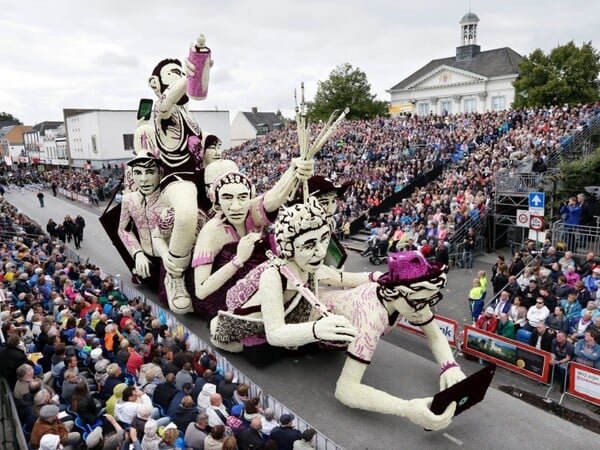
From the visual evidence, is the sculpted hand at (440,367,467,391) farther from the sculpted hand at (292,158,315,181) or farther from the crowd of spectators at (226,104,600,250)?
the crowd of spectators at (226,104,600,250)

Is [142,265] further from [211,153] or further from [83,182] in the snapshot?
[83,182]

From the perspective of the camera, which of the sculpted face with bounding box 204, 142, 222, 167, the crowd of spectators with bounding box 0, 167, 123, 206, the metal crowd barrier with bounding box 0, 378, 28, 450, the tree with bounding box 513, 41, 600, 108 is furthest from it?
the tree with bounding box 513, 41, 600, 108

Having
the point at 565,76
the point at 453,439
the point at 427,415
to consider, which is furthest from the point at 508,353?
the point at 565,76

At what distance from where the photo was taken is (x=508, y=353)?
7.98m

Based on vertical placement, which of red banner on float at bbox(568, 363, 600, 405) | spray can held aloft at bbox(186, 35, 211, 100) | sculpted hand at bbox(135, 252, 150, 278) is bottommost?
red banner on float at bbox(568, 363, 600, 405)

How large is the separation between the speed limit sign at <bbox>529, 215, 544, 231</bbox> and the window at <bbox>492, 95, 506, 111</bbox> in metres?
37.5

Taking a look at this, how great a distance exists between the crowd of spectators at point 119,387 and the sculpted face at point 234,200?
2203 mm

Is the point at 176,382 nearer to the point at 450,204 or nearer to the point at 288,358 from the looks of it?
the point at 288,358

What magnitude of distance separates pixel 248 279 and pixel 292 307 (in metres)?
0.88

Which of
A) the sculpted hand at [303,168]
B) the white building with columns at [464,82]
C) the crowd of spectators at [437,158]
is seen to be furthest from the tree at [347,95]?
the sculpted hand at [303,168]

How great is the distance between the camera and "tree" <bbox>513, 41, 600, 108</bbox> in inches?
1323

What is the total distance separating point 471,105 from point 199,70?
4685 cm

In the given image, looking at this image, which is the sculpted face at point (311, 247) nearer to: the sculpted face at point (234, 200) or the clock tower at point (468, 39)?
the sculpted face at point (234, 200)

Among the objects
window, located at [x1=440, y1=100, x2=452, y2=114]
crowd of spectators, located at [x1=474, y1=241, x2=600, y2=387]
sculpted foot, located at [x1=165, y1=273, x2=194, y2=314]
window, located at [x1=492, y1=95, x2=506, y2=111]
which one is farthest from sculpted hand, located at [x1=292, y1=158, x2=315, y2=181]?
window, located at [x1=440, y1=100, x2=452, y2=114]
